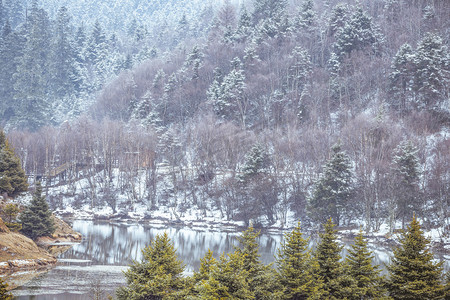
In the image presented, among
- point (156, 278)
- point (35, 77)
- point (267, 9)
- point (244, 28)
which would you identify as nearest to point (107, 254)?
point (156, 278)

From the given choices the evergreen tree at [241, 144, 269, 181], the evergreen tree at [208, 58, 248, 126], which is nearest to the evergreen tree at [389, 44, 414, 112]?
the evergreen tree at [241, 144, 269, 181]

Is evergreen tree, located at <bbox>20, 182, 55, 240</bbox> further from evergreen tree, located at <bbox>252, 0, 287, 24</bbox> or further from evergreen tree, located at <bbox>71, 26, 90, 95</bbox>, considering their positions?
evergreen tree, located at <bbox>71, 26, 90, 95</bbox>

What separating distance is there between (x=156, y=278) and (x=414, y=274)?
8.89 m

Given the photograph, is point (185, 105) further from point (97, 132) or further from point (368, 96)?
point (368, 96)

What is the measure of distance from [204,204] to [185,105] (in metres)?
28.0

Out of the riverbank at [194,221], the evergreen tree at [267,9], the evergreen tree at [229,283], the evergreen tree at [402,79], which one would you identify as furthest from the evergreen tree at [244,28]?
the evergreen tree at [229,283]

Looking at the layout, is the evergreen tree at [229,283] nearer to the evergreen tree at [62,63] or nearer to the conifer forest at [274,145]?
the conifer forest at [274,145]

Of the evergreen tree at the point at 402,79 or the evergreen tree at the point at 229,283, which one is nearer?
the evergreen tree at the point at 229,283

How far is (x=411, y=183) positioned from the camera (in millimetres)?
46875

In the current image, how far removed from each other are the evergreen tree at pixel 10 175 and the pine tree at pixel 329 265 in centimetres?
3179

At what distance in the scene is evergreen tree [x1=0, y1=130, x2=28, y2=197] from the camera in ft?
122

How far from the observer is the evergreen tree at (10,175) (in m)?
37.2

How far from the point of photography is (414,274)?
1370 centimetres

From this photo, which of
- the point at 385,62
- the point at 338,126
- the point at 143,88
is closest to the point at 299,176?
the point at 338,126
